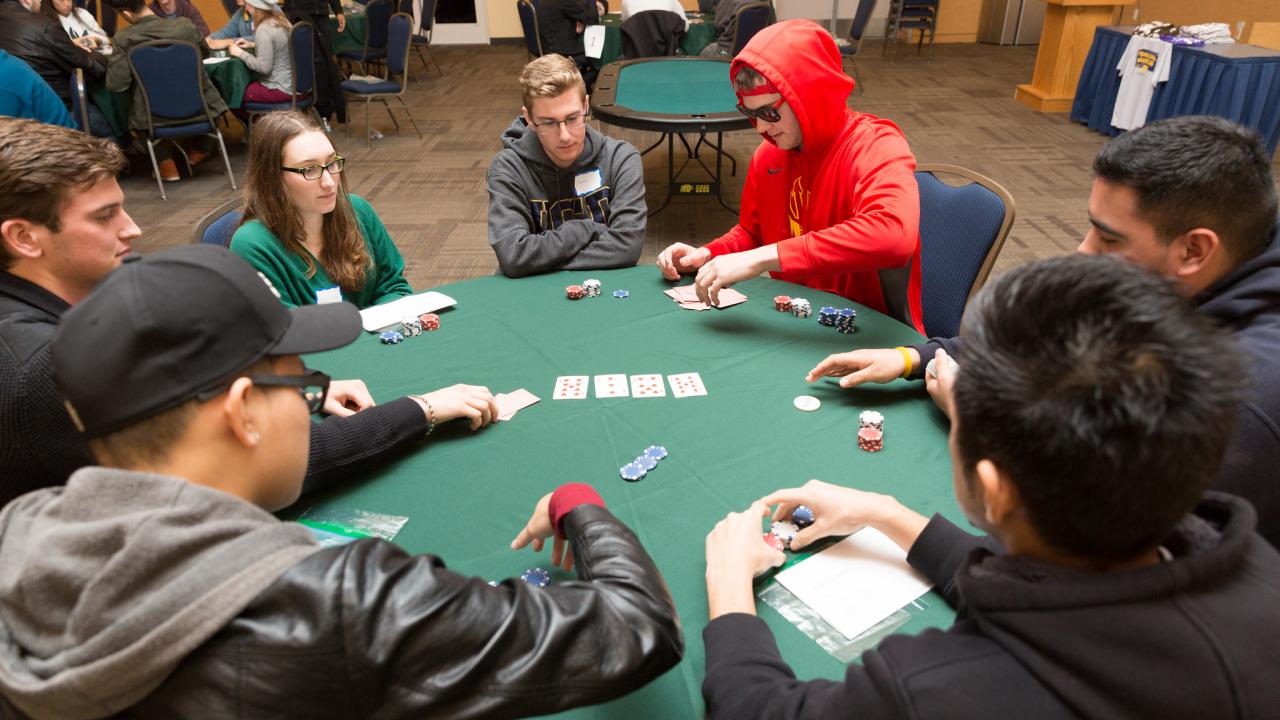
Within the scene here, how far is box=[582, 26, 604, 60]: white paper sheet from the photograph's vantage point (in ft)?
22.6

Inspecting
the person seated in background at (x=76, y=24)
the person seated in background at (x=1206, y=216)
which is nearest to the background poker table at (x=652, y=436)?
the person seated in background at (x=1206, y=216)

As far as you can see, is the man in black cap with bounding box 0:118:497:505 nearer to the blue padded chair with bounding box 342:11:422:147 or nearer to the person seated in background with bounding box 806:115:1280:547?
the person seated in background with bounding box 806:115:1280:547

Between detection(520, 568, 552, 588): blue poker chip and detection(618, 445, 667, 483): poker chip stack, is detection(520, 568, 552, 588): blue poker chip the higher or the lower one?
the higher one

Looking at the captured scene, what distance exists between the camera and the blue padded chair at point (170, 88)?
534cm

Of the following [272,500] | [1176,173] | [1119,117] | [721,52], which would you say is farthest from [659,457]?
[1119,117]

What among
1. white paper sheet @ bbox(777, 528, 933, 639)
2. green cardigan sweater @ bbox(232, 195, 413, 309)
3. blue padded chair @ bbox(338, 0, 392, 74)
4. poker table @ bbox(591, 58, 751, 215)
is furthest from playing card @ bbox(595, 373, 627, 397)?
blue padded chair @ bbox(338, 0, 392, 74)

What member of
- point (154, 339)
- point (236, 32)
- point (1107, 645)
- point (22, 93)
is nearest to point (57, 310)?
point (154, 339)

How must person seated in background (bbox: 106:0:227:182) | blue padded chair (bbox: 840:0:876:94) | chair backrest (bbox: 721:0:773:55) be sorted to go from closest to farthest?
person seated in background (bbox: 106:0:227:182) < chair backrest (bbox: 721:0:773:55) < blue padded chair (bbox: 840:0:876:94)

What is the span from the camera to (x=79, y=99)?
5.27 meters

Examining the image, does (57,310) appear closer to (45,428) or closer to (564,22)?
(45,428)

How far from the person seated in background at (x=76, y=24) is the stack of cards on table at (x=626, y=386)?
6.65 meters

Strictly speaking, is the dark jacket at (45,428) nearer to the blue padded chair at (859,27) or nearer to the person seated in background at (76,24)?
the person seated in background at (76,24)

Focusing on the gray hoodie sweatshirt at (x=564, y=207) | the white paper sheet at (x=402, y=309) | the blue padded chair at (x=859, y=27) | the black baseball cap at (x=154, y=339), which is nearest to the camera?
the black baseball cap at (x=154, y=339)

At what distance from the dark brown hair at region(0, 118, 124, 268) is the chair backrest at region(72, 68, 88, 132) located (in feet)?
14.5
